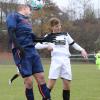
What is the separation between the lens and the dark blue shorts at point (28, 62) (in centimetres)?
884

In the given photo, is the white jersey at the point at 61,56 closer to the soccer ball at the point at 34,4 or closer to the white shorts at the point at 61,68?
the white shorts at the point at 61,68

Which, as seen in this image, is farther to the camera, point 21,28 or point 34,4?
point 34,4

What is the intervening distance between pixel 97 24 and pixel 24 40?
5699cm

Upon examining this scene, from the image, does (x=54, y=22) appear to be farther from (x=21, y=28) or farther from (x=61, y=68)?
(x=21, y=28)

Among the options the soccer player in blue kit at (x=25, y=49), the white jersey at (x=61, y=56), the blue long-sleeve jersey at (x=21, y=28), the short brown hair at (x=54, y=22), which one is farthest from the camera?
→ the white jersey at (x=61, y=56)

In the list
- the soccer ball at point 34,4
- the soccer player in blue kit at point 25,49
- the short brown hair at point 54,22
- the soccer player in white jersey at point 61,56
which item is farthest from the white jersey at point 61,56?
the soccer player in blue kit at point 25,49

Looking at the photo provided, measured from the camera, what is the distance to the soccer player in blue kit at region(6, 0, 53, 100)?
345 inches

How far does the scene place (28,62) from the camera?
8883 millimetres

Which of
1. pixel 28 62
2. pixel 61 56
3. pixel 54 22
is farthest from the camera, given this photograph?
pixel 61 56

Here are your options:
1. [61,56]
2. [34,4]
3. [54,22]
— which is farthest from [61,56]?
[34,4]

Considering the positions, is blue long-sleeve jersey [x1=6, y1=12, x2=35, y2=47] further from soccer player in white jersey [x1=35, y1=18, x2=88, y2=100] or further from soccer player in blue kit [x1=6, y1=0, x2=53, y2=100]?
soccer player in white jersey [x1=35, y1=18, x2=88, y2=100]

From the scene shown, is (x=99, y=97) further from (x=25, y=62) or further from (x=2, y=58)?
(x=2, y=58)

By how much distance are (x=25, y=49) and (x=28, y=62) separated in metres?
0.25

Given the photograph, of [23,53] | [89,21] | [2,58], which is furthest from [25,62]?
[89,21]
